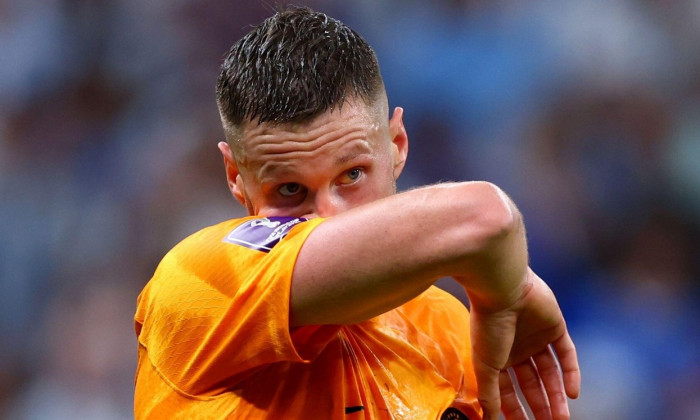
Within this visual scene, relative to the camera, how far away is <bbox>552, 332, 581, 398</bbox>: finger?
4.33 ft

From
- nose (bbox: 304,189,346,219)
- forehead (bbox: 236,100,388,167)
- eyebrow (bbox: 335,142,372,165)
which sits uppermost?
forehead (bbox: 236,100,388,167)

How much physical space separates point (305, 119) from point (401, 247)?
0.42 metres

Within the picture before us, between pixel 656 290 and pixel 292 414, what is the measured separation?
2.01 meters

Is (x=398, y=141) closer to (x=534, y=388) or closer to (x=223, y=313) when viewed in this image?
(x=534, y=388)

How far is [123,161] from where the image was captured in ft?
9.87

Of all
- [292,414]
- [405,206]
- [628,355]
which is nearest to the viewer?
[405,206]

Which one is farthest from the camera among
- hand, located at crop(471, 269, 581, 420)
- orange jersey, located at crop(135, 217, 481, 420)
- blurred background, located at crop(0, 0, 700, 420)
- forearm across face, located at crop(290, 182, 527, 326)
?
blurred background, located at crop(0, 0, 700, 420)

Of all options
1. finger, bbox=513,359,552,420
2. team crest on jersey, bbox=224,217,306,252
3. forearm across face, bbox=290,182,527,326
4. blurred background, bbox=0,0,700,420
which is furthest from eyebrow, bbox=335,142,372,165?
blurred background, bbox=0,0,700,420

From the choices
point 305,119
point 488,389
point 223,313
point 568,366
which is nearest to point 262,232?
point 223,313

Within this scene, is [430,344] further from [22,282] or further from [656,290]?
[22,282]

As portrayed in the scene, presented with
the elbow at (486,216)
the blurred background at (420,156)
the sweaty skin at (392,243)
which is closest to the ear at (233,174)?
the sweaty skin at (392,243)

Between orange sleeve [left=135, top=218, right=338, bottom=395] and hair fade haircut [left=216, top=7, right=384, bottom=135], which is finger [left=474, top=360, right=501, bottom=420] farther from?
hair fade haircut [left=216, top=7, right=384, bottom=135]

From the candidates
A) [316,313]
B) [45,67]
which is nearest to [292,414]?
[316,313]

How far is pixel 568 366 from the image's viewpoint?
4.34ft
